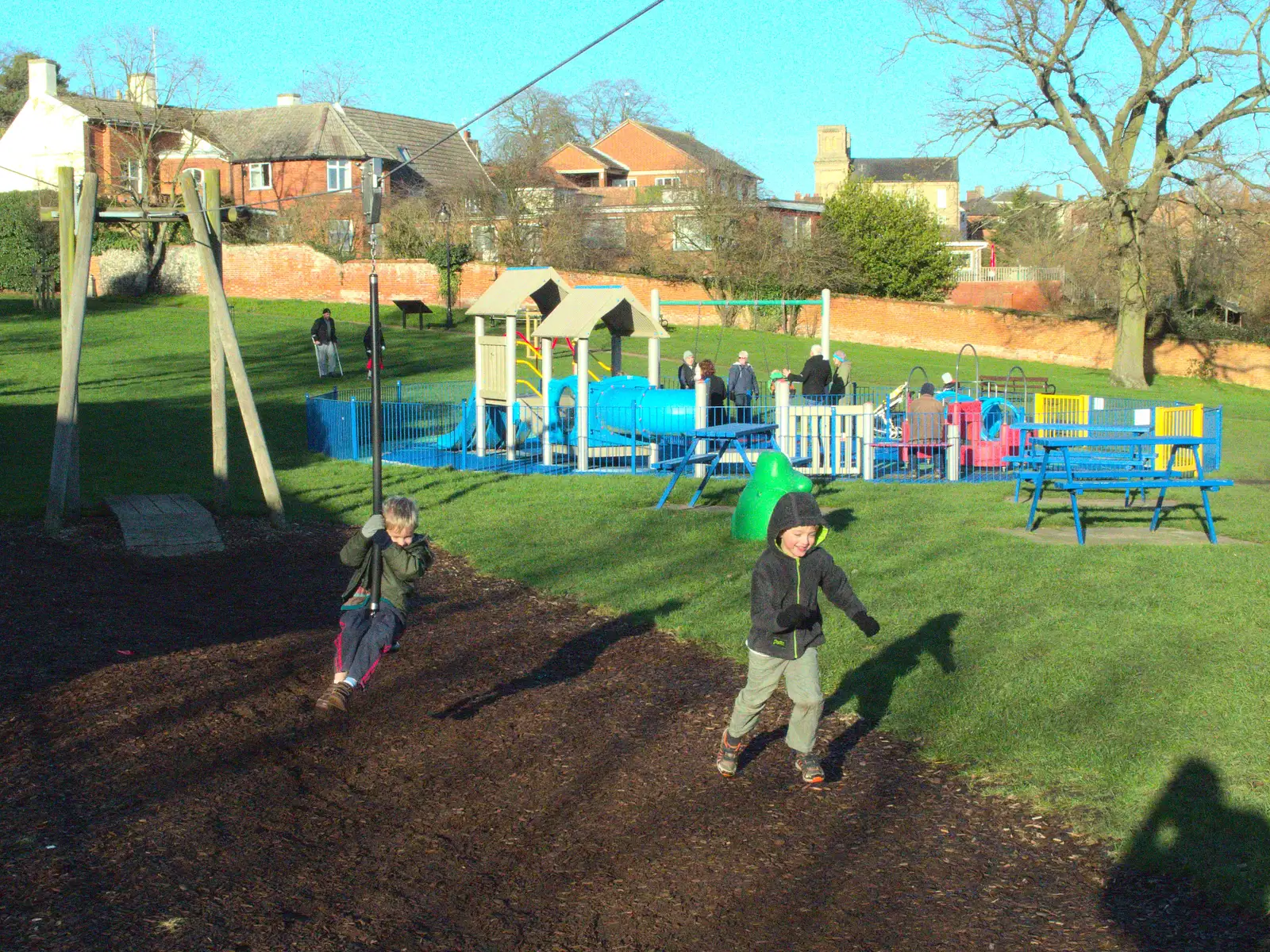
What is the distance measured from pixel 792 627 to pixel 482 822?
1.66 m

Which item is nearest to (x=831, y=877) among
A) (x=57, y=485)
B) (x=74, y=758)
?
(x=74, y=758)

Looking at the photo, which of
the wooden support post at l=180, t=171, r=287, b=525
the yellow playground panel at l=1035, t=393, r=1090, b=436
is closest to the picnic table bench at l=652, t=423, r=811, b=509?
the yellow playground panel at l=1035, t=393, r=1090, b=436

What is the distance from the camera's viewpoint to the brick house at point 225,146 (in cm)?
5316


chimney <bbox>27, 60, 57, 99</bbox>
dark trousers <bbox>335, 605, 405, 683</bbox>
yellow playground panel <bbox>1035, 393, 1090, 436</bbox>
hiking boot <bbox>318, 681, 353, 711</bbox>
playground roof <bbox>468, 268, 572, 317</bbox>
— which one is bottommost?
hiking boot <bbox>318, 681, 353, 711</bbox>

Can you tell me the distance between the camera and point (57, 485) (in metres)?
11.8

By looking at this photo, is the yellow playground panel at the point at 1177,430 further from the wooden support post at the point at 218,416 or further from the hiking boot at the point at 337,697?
the hiking boot at the point at 337,697

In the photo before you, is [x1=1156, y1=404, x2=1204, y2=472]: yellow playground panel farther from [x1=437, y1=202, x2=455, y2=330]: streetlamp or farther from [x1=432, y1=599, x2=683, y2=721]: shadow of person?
[x1=437, y1=202, x2=455, y2=330]: streetlamp

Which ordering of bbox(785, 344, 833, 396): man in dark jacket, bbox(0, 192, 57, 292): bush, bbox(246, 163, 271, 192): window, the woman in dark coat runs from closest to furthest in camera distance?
the woman in dark coat < bbox(785, 344, 833, 396): man in dark jacket < bbox(0, 192, 57, 292): bush < bbox(246, 163, 271, 192): window

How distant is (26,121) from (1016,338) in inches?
1733

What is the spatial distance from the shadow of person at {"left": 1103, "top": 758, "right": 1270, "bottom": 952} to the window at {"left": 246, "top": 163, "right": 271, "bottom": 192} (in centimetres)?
5835

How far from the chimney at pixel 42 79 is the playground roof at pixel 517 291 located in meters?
45.3

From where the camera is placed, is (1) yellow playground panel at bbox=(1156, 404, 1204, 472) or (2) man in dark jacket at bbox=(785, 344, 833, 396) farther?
(2) man in dark jacket at bbox=(785, 344, 833, 396)

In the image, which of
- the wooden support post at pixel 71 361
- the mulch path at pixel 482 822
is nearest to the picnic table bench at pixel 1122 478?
the mulch path at pixel 482 822

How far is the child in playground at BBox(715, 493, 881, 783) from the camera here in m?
6.00
